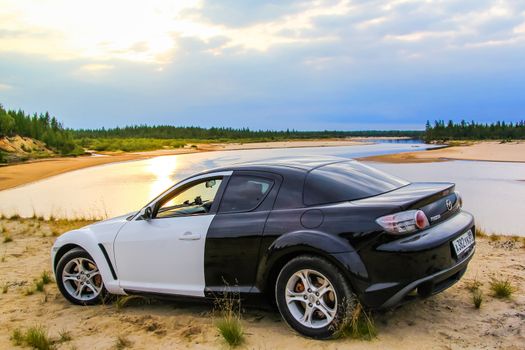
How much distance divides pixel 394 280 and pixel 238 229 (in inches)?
60.5

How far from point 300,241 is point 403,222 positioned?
88cm

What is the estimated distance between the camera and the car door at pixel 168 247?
5266 mm

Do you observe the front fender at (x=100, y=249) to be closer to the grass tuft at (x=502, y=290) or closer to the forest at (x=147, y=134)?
the grass tuft at (x=502, y=290)

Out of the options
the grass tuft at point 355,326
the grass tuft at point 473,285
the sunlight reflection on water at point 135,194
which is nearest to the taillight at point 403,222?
the grass tuft at point 355,326

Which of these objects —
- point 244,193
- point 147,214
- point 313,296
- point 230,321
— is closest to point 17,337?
point 147,214

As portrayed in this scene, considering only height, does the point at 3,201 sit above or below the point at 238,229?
below

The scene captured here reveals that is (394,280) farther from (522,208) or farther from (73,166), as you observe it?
(73,166)

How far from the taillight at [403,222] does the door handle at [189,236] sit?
73.9 inches

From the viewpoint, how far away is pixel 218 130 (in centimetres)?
16538

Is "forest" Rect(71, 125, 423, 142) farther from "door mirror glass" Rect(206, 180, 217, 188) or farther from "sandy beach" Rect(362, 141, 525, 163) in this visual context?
"door mirror glass" Rect(206, 180, 217, 188)

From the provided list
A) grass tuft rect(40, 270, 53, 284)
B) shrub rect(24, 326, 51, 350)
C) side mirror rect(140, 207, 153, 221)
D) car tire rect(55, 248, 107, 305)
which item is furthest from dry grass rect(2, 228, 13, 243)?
shrub rect(24, 326, 51, 350)

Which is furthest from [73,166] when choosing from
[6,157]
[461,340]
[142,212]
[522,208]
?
[461,340]

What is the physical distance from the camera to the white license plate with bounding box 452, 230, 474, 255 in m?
4.63

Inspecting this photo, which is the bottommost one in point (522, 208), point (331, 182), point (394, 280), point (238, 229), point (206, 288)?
point (522, 208)
